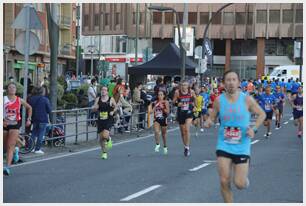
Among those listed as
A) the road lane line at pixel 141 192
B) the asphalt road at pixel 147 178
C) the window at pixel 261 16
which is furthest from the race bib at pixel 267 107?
the window at pixel 261 16

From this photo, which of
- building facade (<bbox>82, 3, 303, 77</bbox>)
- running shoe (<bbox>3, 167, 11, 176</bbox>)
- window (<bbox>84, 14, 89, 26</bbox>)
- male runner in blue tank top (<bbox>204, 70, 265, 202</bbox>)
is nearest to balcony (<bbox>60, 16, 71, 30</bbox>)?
building facade (<bbox>82, 3, 303, 77</bbox>)

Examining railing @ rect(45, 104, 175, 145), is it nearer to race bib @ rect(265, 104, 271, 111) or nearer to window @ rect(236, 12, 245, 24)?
race bib @ rect(265, 104, 271, 111)

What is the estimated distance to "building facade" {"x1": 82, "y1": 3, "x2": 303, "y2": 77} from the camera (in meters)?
86.1

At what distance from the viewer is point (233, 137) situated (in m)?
9.52

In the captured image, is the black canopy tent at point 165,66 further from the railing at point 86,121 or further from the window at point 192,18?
the window at point 192,18

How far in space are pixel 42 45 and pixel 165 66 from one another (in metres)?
31.8

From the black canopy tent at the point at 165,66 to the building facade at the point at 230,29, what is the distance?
157 feet

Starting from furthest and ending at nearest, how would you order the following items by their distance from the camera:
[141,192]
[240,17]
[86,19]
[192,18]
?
[86,19] → [192,18] → [240,17] → [141,192]

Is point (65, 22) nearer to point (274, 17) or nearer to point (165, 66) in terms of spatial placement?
point (274, 17)

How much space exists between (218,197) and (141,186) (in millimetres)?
1741

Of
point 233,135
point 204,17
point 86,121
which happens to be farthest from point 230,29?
point 233,135

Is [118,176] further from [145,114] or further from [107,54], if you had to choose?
[107,54]

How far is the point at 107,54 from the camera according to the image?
9219cm

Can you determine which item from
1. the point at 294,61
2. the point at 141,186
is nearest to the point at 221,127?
the point at 141,186
